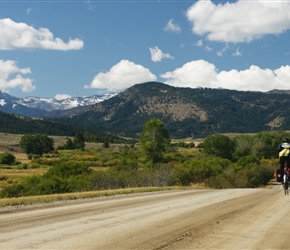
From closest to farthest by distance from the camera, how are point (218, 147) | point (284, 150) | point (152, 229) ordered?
point (152, 229), point (284, 150), point (218, 147)

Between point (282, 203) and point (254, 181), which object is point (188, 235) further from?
point (254, 181)

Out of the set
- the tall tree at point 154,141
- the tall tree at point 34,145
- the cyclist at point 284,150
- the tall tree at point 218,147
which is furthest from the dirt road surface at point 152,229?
the tall tree at point 34,145

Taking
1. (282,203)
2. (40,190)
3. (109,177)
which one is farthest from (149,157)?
(282,203)

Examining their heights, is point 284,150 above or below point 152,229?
above

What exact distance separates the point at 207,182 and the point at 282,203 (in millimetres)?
30530

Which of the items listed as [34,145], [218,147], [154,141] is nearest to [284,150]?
[154,141]

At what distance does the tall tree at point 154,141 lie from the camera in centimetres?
8556

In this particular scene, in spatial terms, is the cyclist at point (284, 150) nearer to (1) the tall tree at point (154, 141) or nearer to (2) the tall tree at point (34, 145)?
(1) the tall tree at point (154, 141)

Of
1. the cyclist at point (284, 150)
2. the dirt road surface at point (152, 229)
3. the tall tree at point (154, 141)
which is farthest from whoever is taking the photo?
the tall tree at point (154, 141)

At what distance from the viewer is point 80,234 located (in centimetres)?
1073

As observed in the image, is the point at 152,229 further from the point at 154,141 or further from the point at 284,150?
the point at 154,141

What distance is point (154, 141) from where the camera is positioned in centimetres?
8575

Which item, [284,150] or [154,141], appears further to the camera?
[154,141]

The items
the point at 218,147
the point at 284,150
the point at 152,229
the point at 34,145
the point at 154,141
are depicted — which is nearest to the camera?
the point at 152,229
